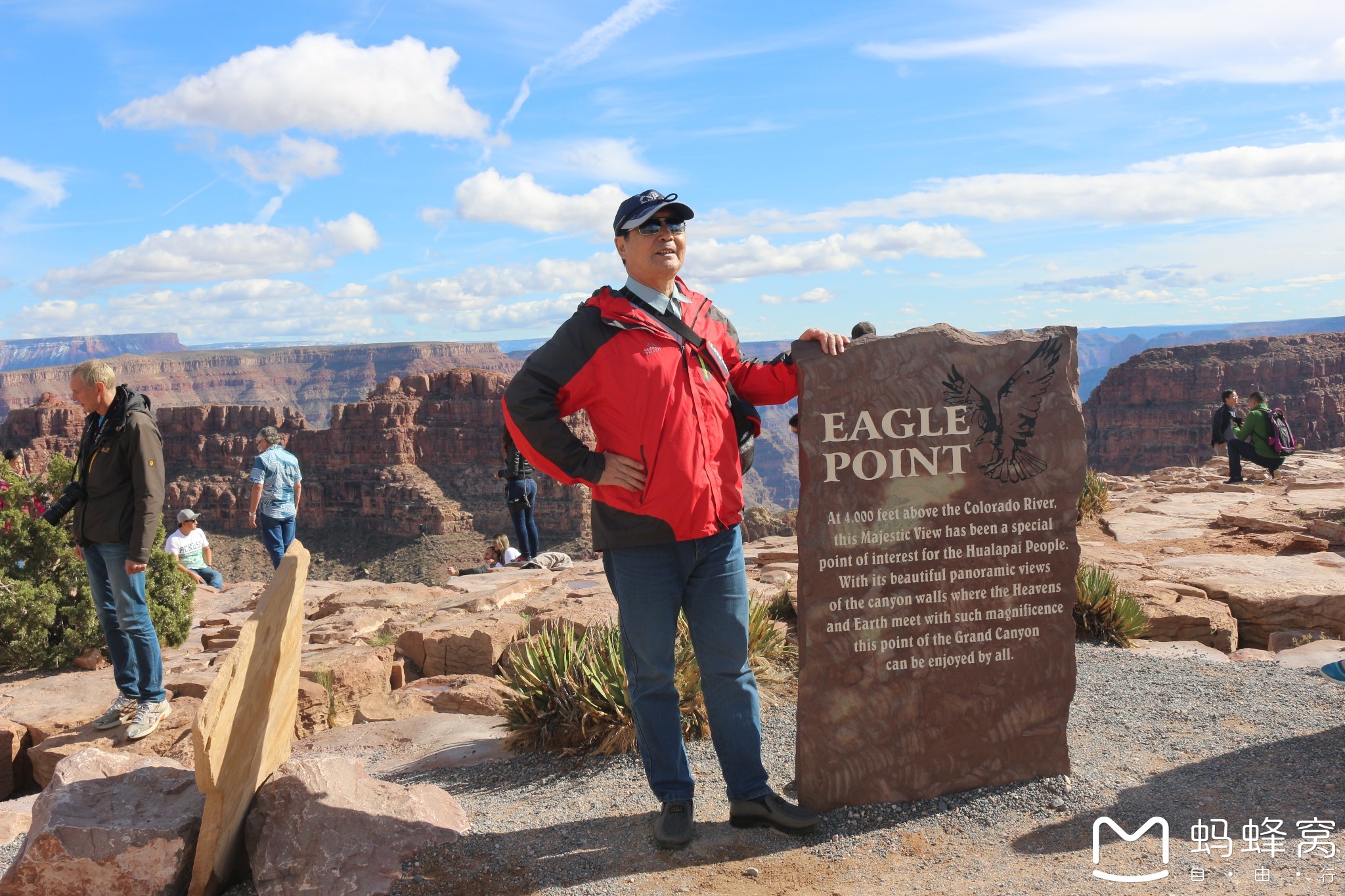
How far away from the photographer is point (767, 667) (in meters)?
5.45

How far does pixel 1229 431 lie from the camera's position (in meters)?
17.0

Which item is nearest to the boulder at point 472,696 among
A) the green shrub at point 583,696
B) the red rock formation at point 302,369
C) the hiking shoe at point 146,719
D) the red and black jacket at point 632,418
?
the green shrub at point 583,696

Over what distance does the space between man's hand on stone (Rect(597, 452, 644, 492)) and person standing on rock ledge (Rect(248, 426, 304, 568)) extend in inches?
305

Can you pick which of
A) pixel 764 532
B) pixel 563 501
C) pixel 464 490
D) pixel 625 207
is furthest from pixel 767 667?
pixel 464 490

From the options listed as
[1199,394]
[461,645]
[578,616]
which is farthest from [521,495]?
[1199,394]

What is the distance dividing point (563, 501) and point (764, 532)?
28.8 meters

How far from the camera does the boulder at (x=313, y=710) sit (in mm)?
6121

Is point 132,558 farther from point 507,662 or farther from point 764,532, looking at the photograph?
point 764,532

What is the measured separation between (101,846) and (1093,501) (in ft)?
39.9

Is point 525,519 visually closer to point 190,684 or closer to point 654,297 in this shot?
point 190,684

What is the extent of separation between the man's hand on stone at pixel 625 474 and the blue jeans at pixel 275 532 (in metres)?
7.74

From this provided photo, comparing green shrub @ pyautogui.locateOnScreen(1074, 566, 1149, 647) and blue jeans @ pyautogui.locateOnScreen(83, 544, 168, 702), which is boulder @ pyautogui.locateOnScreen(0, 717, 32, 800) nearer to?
blue jeans @ pyautogui.locateOnScreen(83, 544, 168, 702)

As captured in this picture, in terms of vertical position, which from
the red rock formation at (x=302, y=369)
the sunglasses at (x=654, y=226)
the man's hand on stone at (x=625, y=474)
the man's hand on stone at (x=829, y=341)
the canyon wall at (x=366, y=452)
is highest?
the red rock formation at (x=302, y=369)

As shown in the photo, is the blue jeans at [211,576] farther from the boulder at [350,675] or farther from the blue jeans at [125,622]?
the blue jeans at [125,622]
